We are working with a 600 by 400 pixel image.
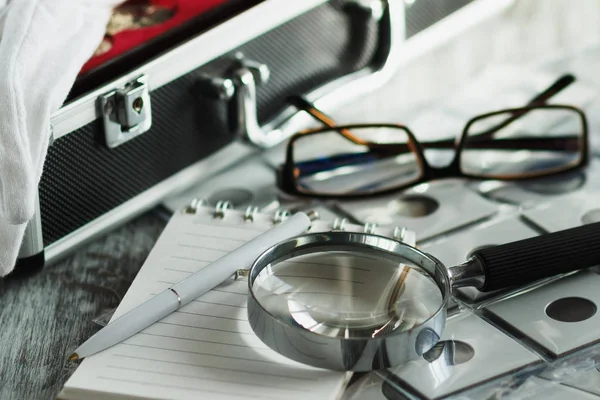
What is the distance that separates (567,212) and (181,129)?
0.95 ft

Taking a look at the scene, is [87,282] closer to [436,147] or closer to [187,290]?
[187,290]

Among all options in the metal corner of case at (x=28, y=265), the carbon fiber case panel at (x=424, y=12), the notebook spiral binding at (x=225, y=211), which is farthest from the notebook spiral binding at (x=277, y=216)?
the carbon fiber case panel at (x=424, y=12)

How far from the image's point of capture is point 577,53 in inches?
35.4

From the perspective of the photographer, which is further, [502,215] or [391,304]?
[502,215]

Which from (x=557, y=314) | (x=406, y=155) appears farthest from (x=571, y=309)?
(x=406, y=155)

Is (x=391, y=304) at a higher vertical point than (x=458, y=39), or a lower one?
higher

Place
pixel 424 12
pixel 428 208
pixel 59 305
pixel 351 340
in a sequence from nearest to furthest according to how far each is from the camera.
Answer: pixel 351 340, pixel 59 305, pixel 428 208, pixel 424 12

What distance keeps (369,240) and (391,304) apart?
46 millimetres

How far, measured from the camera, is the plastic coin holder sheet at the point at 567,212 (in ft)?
2.08

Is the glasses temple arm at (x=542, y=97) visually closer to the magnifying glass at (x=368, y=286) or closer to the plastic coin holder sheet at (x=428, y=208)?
the plastic coin holder sheet at (x=428, y=208)

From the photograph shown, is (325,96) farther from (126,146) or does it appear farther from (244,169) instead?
(126,146)

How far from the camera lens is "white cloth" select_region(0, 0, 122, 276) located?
50cm

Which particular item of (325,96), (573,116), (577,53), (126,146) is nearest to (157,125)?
(126,146)

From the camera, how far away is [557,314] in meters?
0.54
